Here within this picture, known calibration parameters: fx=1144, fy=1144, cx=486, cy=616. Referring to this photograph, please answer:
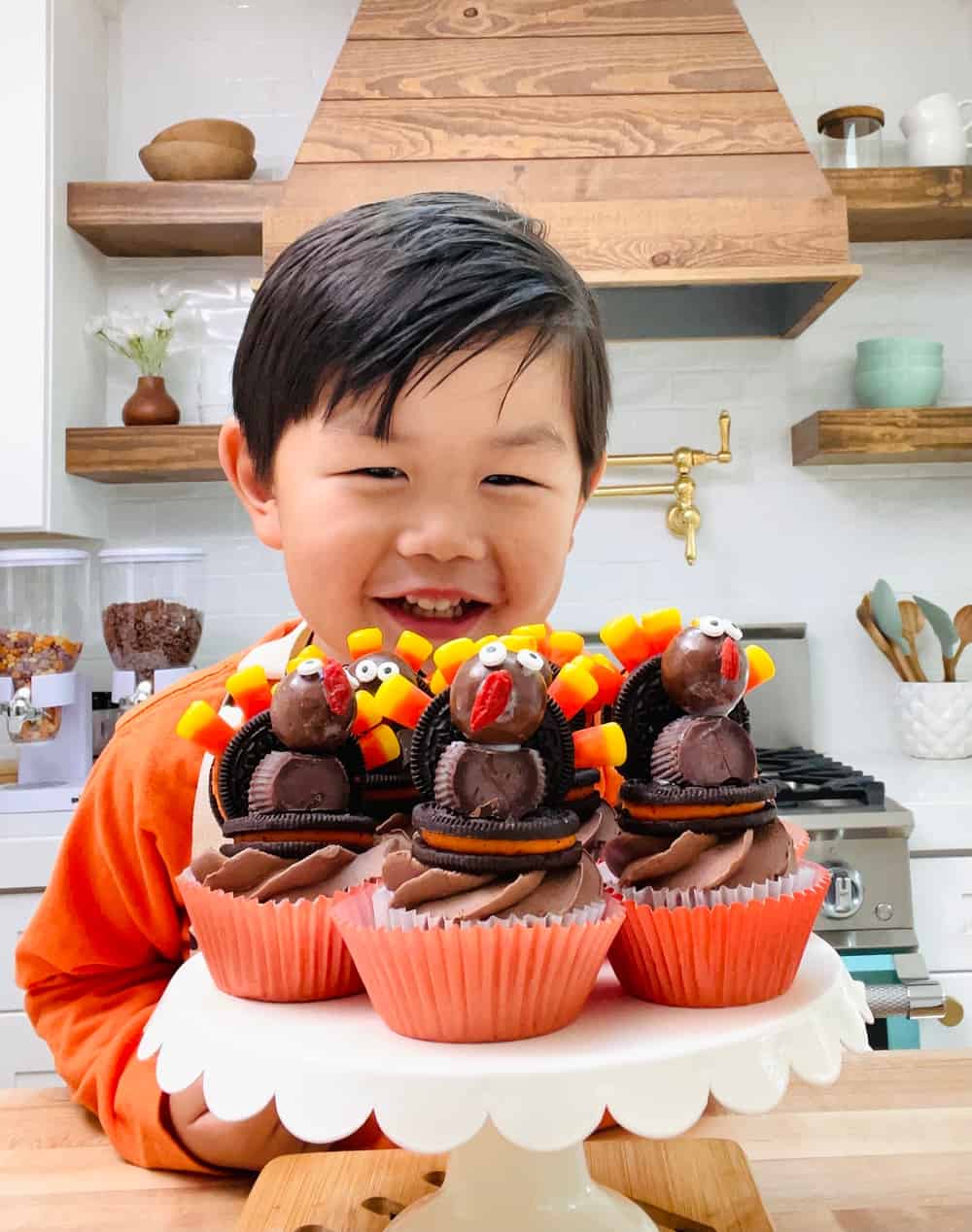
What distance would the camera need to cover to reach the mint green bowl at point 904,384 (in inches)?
97.0

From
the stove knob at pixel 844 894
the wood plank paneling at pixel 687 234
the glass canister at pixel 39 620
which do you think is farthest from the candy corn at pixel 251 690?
the glass canister at pixel 39 620

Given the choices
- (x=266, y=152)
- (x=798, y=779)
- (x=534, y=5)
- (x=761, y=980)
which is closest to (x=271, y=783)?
(x=761, y=980)

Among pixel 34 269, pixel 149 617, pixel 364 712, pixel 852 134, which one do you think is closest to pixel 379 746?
pixel 364 712

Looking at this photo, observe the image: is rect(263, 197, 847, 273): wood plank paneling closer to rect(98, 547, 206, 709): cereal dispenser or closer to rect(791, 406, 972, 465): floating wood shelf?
rect(791, 406, 972, 465): floating wood shelf

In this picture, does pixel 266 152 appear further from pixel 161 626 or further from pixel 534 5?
pixel 161 626

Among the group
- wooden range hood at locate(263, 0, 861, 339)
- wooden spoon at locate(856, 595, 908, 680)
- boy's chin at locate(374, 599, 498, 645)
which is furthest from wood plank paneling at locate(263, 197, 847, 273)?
boy's chin at locate(374, 599, 498, 645)

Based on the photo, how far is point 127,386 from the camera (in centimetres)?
267

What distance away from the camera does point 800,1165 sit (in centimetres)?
70

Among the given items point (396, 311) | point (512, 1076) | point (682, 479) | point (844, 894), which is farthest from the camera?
point (682, 479)

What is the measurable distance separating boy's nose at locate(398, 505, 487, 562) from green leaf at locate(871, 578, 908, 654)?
1.90m

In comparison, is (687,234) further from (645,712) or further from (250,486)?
(645,712)

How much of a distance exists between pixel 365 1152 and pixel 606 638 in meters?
0.37

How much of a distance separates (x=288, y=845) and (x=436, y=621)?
1.02 feet

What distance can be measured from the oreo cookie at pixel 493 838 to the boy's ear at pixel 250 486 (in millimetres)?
425
